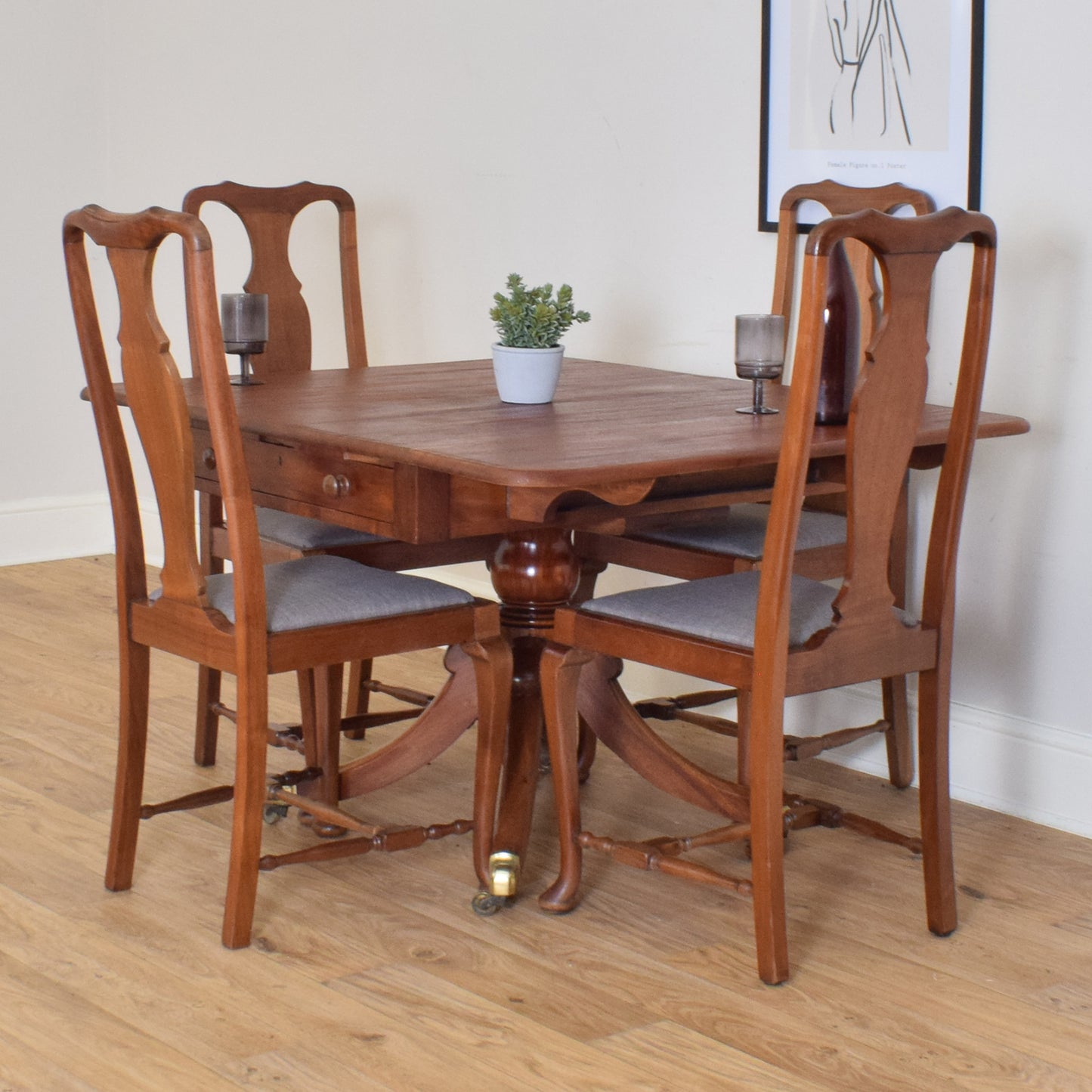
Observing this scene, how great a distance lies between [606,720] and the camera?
2539 mm

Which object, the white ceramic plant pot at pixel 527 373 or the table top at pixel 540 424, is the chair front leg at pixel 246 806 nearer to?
the table top at pixel 540 424

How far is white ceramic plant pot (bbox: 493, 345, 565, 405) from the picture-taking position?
2512 millimetres

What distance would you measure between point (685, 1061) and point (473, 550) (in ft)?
3.71

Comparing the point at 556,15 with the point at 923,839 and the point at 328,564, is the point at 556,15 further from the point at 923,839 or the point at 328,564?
the point at 923,839

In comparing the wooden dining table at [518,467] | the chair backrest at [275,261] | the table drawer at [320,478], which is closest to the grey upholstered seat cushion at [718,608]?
the wooden dining table at [518,467]

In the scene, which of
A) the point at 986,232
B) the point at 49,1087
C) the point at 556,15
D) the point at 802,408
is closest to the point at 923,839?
the point at 802,408

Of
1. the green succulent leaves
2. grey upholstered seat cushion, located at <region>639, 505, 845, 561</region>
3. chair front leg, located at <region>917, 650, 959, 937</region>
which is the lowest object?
chair front leg, located at <region>917, 650, 959, 937</region>

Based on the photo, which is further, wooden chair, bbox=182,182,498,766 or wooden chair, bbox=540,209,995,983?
wooden chair, bbox=182,182,498,766

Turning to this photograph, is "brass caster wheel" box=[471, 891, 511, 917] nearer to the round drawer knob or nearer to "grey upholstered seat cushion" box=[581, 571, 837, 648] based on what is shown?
"grey upholstered seat cushion" box=[581, 571, 837, 648]

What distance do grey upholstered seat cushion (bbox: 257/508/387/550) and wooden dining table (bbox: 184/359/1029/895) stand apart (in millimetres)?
191

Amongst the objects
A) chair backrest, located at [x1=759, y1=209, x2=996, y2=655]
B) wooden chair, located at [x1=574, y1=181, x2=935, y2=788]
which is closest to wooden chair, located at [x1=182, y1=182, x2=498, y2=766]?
wooden chair, located at [x1=574, y1=181, x2=935, y2=788]

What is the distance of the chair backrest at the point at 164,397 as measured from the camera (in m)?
2.07

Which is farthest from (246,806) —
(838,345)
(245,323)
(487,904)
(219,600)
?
(838,345)

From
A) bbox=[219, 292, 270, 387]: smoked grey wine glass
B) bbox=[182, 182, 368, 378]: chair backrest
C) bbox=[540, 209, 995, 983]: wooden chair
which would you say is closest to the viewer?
bbox=[540, 209, 995, 983]: wooden chair
